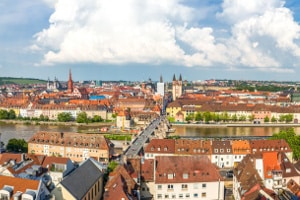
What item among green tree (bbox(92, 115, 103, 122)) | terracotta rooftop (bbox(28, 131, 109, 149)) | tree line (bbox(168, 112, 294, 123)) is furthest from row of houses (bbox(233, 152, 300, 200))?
green tree (bbox(92, 115, 103, 122))

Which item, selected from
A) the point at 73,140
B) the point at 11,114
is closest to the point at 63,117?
the point at 11,114

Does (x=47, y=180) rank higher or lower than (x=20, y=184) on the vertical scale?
lower

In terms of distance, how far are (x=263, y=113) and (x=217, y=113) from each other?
9523 millimetres

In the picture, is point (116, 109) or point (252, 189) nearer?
point (252, 189)

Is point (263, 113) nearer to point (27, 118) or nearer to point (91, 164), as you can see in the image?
point (27, 118)

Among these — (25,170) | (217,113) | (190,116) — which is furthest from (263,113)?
(25,170)

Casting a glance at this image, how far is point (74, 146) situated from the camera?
34.2 meters

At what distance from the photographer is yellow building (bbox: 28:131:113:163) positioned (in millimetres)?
33438

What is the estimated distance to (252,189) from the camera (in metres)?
19.1

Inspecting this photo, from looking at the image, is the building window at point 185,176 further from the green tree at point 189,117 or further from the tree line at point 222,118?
the green tree at point 189,117

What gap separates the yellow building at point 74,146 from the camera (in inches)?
1316

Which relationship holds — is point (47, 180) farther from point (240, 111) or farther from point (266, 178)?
point (240, 111)

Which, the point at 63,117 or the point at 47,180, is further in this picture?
the point at 63,117

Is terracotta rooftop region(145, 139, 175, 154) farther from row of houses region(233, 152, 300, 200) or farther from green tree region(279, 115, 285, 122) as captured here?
green tree region(279, 115, 285, 122)
